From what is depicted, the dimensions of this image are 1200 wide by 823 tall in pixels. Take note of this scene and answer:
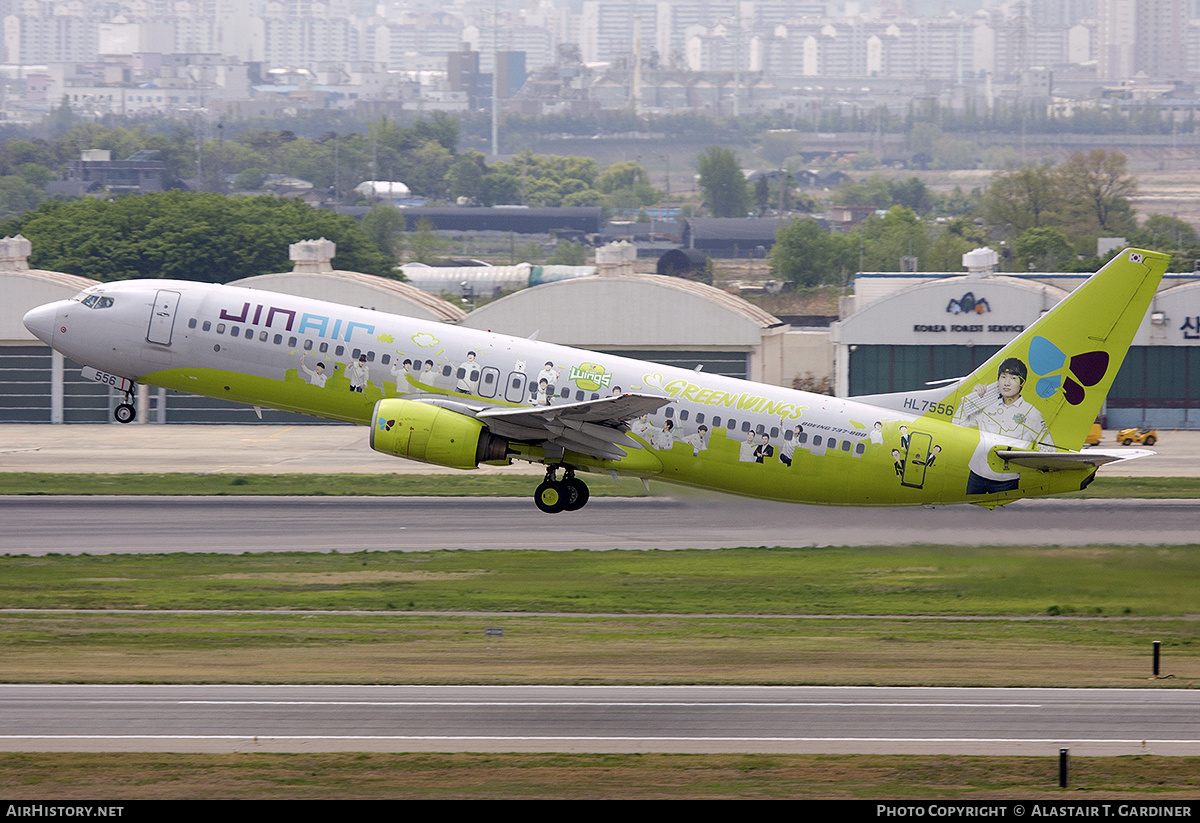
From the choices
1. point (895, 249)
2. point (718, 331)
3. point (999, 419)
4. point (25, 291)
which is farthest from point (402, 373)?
point (895, 249)

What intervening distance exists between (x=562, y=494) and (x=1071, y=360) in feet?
55.5

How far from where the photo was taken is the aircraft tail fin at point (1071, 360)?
44625 millimetres

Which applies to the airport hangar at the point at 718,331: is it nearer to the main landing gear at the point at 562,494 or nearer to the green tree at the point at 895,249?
the main landing gear at the point at 562,494

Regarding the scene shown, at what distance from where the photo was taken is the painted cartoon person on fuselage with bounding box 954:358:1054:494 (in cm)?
4525

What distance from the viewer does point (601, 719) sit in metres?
39.7

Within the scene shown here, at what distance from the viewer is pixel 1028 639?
47.7 metres

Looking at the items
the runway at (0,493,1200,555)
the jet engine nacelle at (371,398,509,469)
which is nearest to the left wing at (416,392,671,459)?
the jet engine nacelle at (371,398,509,469)

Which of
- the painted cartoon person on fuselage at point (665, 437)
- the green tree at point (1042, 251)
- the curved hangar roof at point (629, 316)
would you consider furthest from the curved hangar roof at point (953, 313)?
the green tree at point (1042, 251)

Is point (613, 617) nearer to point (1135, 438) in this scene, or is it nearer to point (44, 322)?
point (44, 322)

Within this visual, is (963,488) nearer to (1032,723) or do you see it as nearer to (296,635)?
(1032,723)

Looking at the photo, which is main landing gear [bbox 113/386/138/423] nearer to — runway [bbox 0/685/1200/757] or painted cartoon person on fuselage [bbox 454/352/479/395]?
runway [bbox 0/685/1200/757]

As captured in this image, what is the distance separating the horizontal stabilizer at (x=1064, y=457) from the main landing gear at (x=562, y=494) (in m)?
13.5

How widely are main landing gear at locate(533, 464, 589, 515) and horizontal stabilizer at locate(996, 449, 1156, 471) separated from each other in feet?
44.3
